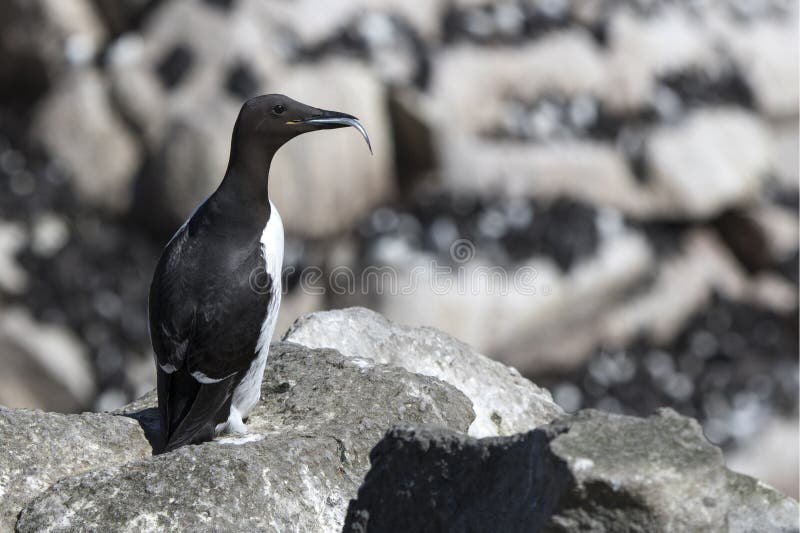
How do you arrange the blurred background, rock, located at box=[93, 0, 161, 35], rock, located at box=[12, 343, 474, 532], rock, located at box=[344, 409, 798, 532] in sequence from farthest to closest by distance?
rock, located at box=[93, 0, 161, 35], the blurred background, rock, located at box=[12, 343, 474, 532], rock, located at box=[344, 409, 798, 532]

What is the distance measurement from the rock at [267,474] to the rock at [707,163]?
7.39m

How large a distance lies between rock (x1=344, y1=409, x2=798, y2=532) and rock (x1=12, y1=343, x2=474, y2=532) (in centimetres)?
30

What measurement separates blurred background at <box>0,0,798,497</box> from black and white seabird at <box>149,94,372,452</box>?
17.5 feet

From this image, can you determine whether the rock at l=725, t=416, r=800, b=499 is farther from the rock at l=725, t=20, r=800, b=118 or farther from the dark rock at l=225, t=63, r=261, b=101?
the dark rock at l=225, t=63, r=261, b=101

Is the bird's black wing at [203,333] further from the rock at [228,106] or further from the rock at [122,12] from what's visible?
the rock at [122,12]

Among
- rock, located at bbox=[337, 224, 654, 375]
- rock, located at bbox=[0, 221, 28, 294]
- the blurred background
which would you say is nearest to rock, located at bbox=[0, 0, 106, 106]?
the blurred background

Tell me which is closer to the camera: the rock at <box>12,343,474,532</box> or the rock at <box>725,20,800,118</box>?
the rock at <box>12,343,474,532</box>

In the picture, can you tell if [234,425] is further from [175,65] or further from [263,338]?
[175,65]

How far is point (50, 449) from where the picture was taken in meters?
3.94

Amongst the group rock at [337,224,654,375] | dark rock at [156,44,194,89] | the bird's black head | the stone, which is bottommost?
the stone

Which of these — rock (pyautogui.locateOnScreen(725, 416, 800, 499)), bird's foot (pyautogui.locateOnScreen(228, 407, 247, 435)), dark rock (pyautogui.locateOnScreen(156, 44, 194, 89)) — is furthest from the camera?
dark rock (pyautogui.locateOnScreen(156, 44, 194, 89))

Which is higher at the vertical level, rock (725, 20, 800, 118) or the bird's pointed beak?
rock (725, 20, 800, 118)

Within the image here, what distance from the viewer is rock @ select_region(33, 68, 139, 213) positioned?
34.4 feet

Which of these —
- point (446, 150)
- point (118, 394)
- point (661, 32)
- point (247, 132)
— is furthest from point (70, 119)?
point (247, 132)
